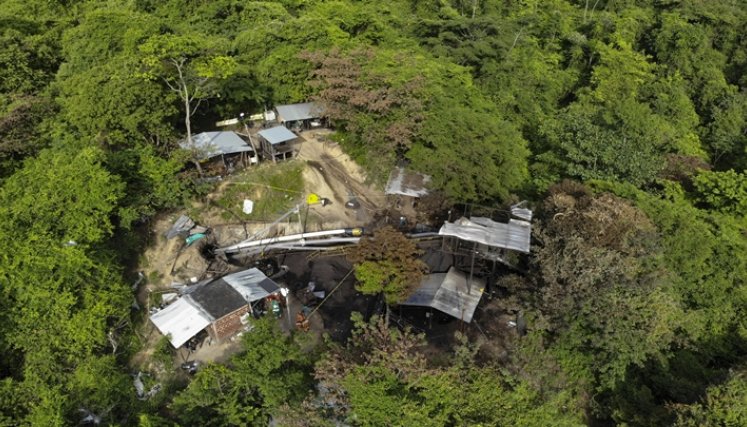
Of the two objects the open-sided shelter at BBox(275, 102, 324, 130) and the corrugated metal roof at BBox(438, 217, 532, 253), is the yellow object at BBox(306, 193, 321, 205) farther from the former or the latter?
the corrugated metal roof at BBox(438, 217, 532, 253)

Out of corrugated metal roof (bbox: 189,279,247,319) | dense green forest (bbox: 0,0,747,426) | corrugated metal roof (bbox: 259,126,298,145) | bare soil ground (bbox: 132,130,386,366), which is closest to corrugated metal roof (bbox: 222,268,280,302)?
corrugated metal roof (bbox: 189,279,247,319)

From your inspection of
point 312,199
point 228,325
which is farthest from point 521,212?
point 228,325

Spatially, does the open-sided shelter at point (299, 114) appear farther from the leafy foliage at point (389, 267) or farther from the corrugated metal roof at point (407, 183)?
the leafy foliage at point (389, 267)

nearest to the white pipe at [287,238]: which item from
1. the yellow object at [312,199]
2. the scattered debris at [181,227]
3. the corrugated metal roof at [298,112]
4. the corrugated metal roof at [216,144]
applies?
the scattered debris at [181,227]

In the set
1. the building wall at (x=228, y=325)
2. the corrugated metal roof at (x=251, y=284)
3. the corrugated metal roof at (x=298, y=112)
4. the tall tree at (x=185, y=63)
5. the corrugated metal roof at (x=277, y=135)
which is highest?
the tall tree at (x=185, y=63)

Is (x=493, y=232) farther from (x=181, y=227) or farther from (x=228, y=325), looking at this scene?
(x=181, y=227)
